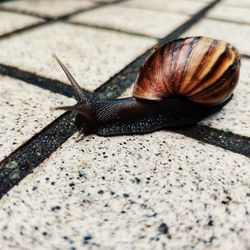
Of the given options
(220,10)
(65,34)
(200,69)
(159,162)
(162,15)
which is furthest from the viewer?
(220,10)

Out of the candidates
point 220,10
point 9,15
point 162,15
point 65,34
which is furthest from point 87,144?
point 220,10

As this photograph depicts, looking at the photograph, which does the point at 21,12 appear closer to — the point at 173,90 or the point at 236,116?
the point at 173,90

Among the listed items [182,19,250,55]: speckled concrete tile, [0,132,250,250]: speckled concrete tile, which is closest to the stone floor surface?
[0,132,250,250]: speckled concrete tile

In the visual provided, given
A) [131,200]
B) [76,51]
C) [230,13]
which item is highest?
[230,13]

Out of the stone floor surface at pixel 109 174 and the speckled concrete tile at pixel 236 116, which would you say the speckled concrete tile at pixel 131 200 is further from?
the speckled concrete tile at pixel 236 116

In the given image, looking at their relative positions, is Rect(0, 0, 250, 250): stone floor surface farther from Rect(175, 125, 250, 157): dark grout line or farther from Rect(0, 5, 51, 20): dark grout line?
Rect(0, 5, 51, 20): dark grout line

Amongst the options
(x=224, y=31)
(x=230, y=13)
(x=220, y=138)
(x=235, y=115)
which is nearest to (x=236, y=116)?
(x=235, y=115)

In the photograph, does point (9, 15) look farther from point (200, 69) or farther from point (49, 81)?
point (200, 69)
